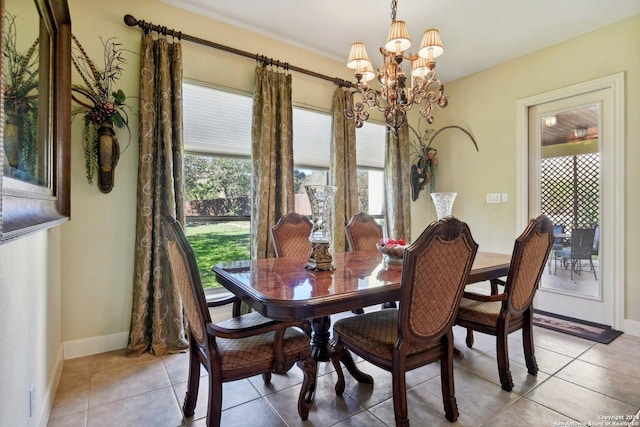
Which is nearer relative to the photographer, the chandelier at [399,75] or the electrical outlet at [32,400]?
the electrical outlet at [32,400]

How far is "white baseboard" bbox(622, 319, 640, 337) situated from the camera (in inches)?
114

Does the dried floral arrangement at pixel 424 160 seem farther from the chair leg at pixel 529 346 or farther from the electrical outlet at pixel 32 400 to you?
the electrical outlet at pixel 32 400

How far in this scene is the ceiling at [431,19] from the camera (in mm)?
2789

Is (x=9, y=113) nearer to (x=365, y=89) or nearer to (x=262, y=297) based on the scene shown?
(x=262, y=297)

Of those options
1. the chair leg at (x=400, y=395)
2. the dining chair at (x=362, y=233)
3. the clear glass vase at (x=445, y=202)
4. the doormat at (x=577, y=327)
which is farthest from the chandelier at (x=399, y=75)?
the doormat at (x=577, y=327)

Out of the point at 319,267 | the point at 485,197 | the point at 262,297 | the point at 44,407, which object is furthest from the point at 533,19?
the point at 44,407

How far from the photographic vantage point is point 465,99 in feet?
14.1

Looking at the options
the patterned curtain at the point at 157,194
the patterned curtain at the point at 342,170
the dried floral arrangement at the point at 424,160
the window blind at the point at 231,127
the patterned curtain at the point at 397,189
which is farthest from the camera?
the dried floral arrangement at the point at 424,160

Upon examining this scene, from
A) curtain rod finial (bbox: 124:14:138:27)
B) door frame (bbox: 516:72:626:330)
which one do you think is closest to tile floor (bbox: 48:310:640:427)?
door frame (bbox: 516:72:626:330)

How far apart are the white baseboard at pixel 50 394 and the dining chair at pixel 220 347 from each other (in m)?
0.68

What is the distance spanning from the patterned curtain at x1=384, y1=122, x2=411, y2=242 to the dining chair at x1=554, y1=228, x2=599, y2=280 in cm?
170

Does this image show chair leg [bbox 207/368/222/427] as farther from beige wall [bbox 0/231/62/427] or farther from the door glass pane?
the door glass pane

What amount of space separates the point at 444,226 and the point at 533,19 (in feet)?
9.25

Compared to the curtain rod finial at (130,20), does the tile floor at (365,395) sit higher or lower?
lower
